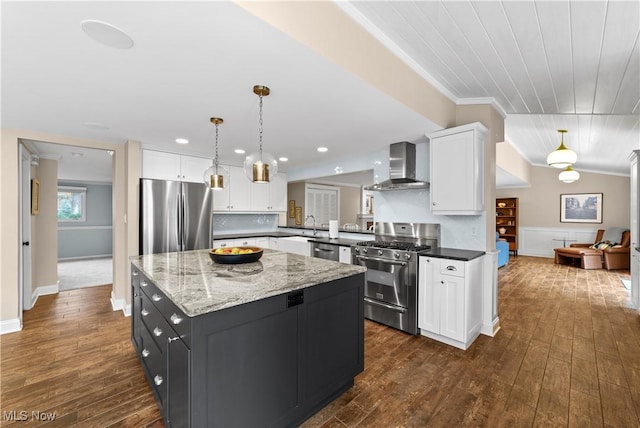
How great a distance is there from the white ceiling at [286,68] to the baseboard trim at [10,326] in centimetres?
220

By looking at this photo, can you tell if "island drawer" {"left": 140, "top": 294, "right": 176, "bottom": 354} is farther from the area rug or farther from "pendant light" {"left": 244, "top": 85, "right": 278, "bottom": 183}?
the area rug

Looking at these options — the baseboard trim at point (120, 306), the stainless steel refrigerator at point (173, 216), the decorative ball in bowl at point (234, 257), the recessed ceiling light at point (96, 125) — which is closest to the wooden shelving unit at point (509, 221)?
the stainless steel refrigerator at point (173, 216)

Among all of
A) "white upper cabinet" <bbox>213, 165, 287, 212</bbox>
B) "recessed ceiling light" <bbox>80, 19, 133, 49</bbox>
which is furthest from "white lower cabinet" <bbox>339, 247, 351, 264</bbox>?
"recessed ceiling light" <bbox>80, 19, 133, 49</bbox>

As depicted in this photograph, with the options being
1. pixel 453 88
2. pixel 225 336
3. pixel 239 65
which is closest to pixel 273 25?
pixel 239 65

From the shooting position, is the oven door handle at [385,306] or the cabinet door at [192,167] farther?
the cabinet door at [192,167]

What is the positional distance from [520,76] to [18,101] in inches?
175

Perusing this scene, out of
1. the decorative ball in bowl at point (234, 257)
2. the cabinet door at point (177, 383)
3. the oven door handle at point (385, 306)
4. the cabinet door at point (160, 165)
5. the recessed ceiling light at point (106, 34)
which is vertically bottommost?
the oven door handle at point (385, 306)

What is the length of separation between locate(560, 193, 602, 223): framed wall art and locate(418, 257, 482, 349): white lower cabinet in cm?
746

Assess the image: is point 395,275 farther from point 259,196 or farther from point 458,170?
point 259,196

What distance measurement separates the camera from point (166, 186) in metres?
3.91

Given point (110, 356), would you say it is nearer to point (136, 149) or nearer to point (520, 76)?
point (136, 149)

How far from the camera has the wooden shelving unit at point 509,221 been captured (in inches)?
353

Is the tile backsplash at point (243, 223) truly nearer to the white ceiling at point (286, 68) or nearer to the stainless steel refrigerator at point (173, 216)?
the stainless steel refrigerator at point (173, 216)

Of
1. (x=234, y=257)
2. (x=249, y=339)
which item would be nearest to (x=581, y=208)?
(x=234, y=257)
